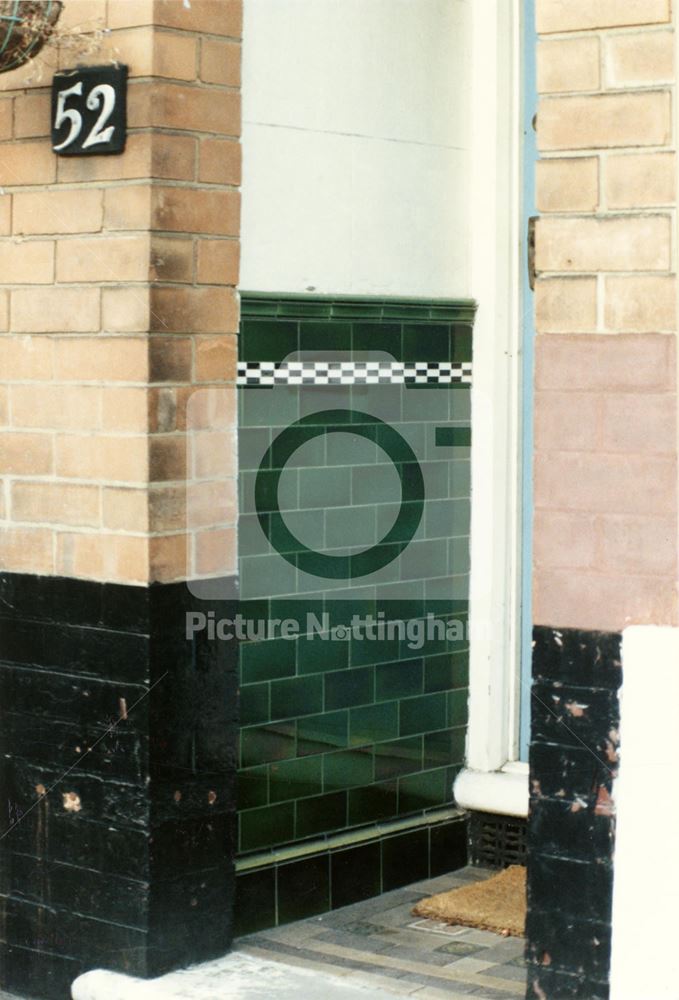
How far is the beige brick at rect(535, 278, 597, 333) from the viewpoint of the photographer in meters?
3.83

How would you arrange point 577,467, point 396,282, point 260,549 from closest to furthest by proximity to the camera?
point 577,467 < point 260,549 < point 396,282

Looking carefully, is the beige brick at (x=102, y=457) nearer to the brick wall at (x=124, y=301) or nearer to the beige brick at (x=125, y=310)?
the brick wall at (x=124, y=301)

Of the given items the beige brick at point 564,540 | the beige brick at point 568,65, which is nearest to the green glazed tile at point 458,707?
the beige brick at point 564,540

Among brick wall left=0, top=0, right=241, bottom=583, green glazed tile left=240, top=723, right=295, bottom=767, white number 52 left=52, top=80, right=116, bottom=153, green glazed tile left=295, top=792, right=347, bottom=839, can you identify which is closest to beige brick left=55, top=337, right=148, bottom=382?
brick wall left=0, top=0, right=241, bottom=583

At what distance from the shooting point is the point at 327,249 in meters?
5.13

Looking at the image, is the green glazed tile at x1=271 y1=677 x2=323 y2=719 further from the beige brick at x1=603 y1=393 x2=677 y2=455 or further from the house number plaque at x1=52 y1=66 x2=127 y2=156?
the house number plaque at x1=52 y1=66 x2=127 y2=156

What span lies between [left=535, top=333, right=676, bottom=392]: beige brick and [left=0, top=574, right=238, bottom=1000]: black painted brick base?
52.7 inches

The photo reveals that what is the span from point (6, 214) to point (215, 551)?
1199 mm

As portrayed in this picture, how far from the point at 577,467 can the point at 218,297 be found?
4.37 ft

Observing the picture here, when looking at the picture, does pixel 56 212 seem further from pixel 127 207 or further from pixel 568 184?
pixel 568 184

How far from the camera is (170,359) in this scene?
4.45 meters

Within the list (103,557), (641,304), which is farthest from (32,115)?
(641,304)

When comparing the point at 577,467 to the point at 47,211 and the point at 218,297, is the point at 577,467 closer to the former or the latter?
the point at 218,297

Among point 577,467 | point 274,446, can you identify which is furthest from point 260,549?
point 577,467
